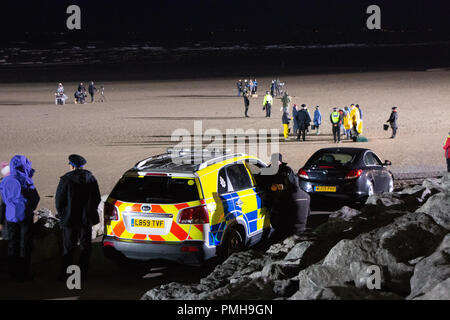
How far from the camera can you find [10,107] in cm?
4056

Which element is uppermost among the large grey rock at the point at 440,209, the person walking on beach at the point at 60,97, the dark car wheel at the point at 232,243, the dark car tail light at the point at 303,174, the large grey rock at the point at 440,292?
the person walking on beach at the point at 60,97

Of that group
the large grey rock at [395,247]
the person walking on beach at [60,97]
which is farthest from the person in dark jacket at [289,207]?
the person walking on beach at [60,97]

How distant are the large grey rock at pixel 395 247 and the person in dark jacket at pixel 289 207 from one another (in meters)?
2.21

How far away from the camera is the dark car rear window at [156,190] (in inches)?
354

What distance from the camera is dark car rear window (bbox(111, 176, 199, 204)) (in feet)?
29.5

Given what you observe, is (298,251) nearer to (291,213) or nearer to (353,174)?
(291,213)

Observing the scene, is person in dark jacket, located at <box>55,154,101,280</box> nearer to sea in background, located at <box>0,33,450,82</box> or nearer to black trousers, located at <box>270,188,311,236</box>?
black trousers, located at <box>270,188,311,236</box>

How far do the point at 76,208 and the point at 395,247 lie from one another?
12.7 feet

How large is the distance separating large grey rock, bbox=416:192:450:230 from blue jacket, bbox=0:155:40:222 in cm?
488

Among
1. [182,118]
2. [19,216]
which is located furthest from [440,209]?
[182,118]

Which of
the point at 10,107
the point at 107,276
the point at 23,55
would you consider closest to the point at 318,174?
the point at 107,276

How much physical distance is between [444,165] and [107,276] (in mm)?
12820

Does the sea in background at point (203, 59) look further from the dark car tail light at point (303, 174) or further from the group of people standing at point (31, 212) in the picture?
the group of people standing at point (31, 212)
